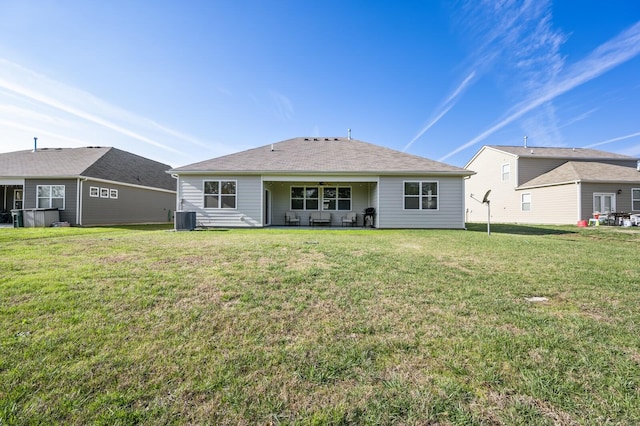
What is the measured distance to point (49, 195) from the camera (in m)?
14.9

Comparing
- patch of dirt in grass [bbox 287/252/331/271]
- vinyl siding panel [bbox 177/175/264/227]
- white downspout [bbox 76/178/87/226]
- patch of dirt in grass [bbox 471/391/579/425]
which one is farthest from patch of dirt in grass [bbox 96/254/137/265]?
white downspout [bbox 76/178/87/226]

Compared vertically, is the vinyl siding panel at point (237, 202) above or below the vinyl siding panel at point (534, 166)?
below

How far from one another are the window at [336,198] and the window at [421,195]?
3.39 metres

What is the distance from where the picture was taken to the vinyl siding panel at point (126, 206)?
15.3 metres

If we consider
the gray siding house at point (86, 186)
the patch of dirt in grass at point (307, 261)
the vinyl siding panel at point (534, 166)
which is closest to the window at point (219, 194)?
the gray siding house at point (86, 186)

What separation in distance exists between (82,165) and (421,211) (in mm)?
19705

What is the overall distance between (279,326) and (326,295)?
95cm

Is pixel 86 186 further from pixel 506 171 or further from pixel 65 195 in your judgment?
pixel 506 171

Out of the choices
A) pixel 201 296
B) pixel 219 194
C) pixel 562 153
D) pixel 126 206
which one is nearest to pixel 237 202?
pixel 219 194

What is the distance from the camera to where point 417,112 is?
57.7 ft

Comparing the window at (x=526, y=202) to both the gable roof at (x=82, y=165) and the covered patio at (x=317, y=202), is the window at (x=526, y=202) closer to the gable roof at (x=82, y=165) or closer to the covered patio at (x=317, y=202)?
the covered patio at (x=317, y=202)

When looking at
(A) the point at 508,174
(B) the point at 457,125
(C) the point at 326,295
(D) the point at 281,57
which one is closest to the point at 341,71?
(D) the point at 281,57

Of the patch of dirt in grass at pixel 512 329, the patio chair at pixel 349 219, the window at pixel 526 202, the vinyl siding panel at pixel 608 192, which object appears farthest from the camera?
the window at pixel 526 202

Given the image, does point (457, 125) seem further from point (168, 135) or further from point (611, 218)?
point (168, 135)
